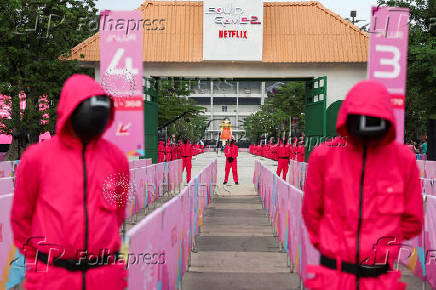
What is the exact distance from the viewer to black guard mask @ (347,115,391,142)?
104 inches

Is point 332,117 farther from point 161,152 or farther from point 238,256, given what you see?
point 238,256

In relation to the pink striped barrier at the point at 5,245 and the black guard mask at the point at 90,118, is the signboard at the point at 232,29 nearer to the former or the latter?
the pink striped barrier at the point at 5,245

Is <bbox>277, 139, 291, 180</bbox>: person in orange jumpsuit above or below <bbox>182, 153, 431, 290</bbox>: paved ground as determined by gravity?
above

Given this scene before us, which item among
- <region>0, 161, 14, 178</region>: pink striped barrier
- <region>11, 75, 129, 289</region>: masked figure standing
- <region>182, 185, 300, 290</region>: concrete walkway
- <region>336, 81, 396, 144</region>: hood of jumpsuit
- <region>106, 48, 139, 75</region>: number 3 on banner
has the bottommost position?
<region>182, 185, 300, 290</region>: concrete walkway

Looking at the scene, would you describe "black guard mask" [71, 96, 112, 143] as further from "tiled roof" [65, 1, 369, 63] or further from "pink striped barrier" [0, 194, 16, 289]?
"tiled roof" [65, 1, 369, 63]

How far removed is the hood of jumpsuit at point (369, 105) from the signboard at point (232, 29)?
16629 mm

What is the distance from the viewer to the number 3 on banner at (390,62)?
881cm

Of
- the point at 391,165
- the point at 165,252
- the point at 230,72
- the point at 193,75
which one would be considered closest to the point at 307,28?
the point at 230,72

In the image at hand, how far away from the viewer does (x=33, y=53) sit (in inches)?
688

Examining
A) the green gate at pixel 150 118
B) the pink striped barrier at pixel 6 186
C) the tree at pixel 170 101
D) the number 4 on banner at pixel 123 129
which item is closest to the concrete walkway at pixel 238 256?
the number 4 on banner at pixel 123 129

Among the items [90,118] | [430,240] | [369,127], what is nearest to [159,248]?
[90,118]

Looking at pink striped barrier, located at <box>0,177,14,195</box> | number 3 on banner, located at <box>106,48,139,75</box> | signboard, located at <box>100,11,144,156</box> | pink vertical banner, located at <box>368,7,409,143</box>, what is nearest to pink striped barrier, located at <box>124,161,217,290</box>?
signboard, located at <box>100,11,144,156</box>

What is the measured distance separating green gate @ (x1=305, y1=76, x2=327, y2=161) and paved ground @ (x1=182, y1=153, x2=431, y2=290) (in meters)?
6.85

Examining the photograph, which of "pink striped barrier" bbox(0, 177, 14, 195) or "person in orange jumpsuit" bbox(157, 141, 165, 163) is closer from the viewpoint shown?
"pink striped barrier" bbox(0, 177, 14, 195)
